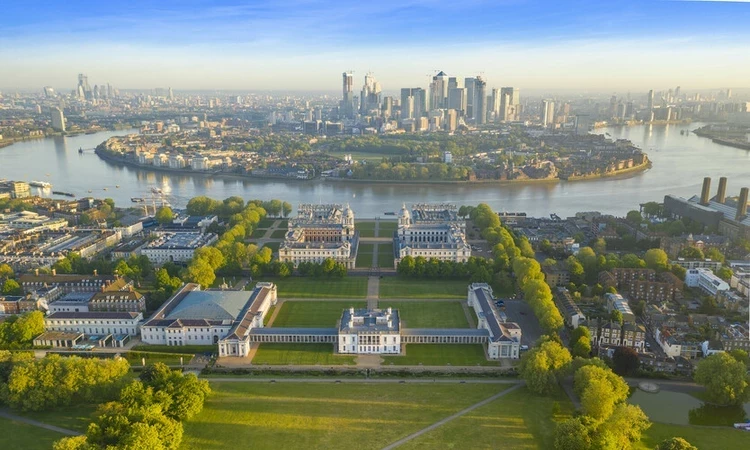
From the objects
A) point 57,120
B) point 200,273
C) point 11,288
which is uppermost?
point 57,120

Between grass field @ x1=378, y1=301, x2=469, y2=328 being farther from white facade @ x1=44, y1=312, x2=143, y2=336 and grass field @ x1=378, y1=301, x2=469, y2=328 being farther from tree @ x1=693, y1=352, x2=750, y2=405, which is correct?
white facade @ x1=44, y1=312, x2=143, y2=336

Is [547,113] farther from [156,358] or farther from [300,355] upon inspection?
[156,358]

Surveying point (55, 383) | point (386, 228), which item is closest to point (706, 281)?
point (386, 228)

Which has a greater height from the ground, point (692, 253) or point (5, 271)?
point (692, 253)

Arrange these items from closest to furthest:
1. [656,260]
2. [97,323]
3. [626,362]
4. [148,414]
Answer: [148,414] → [626,362] → [97,323] → [656,260]

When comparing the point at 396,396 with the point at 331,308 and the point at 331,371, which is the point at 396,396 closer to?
the point at 331,371

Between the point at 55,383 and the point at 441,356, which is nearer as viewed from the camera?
the point at 55,383

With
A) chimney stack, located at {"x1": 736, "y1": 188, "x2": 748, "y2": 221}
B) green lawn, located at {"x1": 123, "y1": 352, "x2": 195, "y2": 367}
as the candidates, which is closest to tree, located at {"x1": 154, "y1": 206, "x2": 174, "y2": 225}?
green lawn, located at {"x1": 123, "y1": 352, "x2": 195, "y2": 367}
